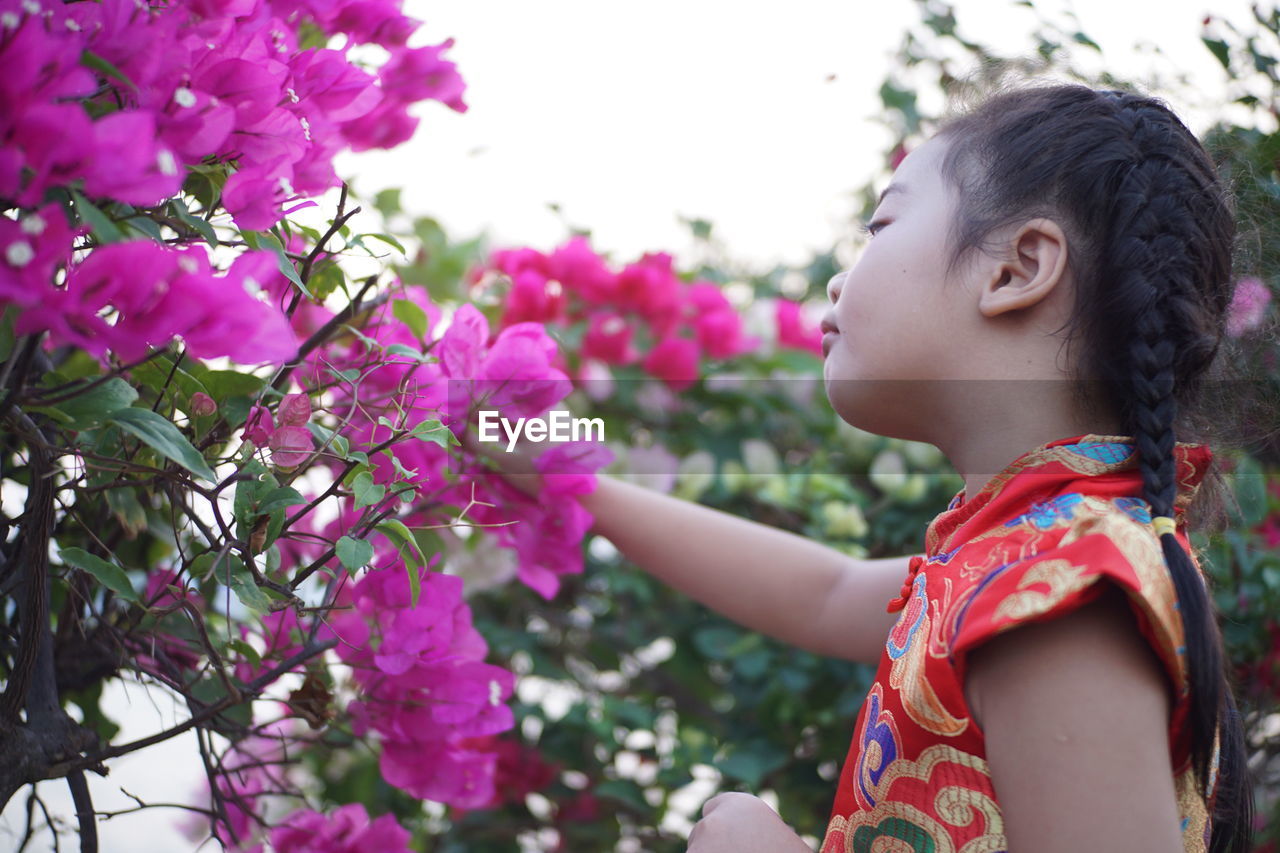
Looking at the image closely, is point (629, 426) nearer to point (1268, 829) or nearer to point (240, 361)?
point (1268, 829)

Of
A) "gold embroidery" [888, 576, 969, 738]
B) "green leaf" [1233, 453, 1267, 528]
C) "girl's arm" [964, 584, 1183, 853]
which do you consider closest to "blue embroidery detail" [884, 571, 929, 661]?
"gold embroidery" [888, 576, 969, 738]

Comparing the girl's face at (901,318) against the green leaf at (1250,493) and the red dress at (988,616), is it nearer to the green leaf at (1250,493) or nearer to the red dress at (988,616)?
the red dress at (988,616)

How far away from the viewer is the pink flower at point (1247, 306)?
875 mm

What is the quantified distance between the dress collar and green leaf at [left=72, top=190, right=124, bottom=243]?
550mm

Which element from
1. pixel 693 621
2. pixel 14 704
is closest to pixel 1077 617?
pixel 14 704

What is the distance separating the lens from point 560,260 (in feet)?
5.10

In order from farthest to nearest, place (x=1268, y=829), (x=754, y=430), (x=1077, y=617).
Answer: (x=754, y=430)
(x=1268, y=829)
(x=1077, y=617)

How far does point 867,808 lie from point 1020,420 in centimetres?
29

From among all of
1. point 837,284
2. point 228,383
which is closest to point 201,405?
point 228,383

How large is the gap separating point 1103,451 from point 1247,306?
1.04ft

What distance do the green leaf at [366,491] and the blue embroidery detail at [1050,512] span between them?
0.40 metres

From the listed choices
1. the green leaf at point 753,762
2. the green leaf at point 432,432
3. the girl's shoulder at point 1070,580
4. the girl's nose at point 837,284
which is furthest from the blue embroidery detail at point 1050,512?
the green leaf at point 753,762

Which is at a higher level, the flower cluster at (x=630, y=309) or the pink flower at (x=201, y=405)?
the pink flower at (x=201, y=405)

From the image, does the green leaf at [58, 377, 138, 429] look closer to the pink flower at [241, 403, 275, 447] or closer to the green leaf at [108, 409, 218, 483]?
the green leaf at [108, 409, 218, 483]
